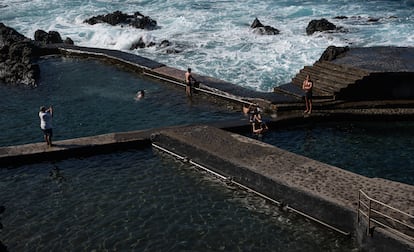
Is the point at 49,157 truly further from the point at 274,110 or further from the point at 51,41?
the point at 51,41

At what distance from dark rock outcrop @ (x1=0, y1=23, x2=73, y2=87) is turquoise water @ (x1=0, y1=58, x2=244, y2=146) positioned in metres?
0.58

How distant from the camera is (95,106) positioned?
58.0ft

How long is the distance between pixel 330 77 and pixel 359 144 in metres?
3.55

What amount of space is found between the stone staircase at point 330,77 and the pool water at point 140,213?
5771 millimetres

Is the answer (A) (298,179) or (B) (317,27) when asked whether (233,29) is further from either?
(A) (298,179)

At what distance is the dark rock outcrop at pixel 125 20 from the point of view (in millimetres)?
31062

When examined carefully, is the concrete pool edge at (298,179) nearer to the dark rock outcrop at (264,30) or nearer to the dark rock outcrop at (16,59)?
the dark rock outcrop at (16,59)

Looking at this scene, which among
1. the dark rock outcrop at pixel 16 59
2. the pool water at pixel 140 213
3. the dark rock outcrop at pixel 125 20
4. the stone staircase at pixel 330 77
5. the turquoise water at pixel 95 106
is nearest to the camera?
the pool water at pixel 140 213

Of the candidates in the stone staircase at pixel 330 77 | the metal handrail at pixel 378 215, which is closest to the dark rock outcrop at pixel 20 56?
the stone staircase at pixel 330 77

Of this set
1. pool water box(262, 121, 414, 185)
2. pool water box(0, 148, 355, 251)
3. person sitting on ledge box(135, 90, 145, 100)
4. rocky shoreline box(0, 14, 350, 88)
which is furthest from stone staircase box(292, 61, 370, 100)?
pool water box(0, 148, 355, 251)

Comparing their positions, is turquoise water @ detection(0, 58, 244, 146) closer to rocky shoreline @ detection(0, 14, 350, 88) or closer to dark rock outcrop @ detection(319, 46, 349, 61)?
rocky shoreline @ detection(0, 14, 350, 88)


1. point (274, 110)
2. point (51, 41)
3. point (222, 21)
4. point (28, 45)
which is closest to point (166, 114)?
point (274, 110)

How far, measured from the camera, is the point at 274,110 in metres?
16.3

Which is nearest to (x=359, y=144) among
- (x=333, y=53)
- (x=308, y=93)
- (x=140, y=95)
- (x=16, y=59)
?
(x=308, y=93)
